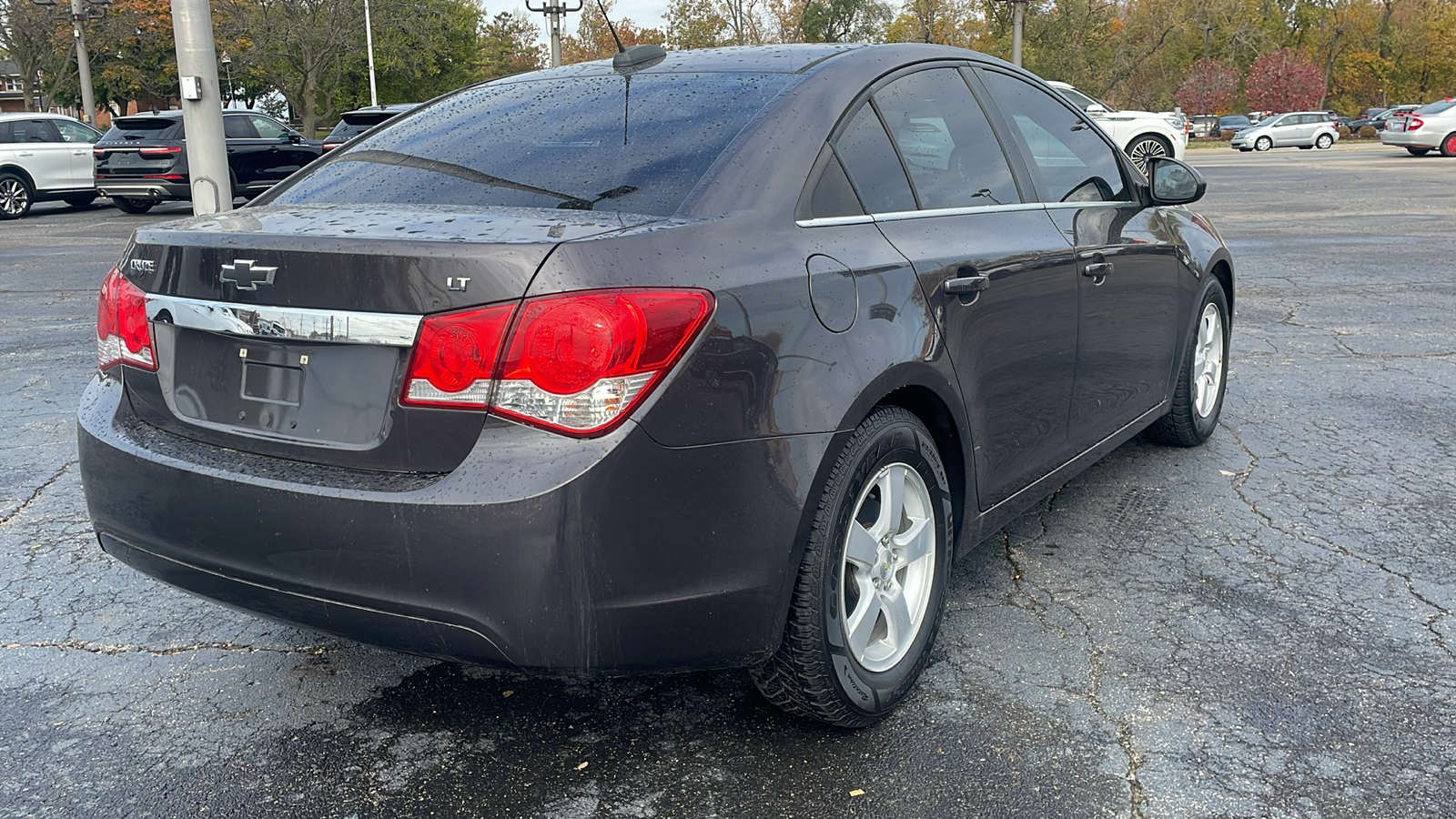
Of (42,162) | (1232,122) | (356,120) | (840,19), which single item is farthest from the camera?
(1232,122)

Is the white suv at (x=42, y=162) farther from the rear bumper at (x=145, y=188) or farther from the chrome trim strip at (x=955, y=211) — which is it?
the chrome trim strip at (x=955, y=211)

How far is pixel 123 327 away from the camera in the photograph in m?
2.79

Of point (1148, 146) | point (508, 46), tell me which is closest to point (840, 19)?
point (508, 46)

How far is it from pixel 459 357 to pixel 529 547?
374 mm

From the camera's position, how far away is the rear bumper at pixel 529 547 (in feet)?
7.22

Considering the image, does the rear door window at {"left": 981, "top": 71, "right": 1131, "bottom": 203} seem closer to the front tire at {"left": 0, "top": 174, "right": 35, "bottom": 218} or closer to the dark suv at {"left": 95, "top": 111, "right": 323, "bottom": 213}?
the dark suv at {"left": 95, "top": 111, "right": 323, "bottom": 213}

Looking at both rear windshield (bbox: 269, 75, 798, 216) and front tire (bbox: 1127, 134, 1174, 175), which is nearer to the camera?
rear windshield (bbox: 269, 75, 798, 216)

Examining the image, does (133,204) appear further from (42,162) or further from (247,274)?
(247,274)

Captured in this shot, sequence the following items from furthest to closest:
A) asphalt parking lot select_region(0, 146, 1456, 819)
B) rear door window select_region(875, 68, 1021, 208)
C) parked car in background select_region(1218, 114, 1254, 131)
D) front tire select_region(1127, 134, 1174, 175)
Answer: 1. parked car in background select_region(1218, 114, 1254, 131)
2. front tire select_region(1127, 134, 1174, 175)
3. rear door window select_region(875, 68, 1021, 208)
4. asphalt parking lot select_region(0, 146, 1456, 819)

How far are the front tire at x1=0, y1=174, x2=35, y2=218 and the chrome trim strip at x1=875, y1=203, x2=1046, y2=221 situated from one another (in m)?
18.9

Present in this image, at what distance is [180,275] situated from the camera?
8.51ft

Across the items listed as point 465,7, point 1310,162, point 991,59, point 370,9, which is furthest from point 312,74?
point 991,59

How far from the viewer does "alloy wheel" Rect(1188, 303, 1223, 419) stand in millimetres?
4953

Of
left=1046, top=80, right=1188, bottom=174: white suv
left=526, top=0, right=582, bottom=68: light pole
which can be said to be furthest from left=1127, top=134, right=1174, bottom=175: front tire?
left=526, top=0, right=582, bottom=68: light pole
